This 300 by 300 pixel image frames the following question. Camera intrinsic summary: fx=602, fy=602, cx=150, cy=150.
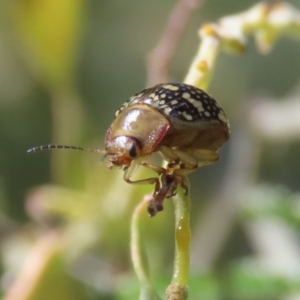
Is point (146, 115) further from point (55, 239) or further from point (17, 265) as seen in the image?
point (17, 265)

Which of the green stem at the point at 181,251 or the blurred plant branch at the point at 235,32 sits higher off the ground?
the blurred plant branch at the point at 235,32

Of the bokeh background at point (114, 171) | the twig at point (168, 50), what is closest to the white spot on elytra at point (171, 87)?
the bokeh background at point (114, 171)

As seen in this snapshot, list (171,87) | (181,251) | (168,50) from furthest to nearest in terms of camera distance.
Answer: (168,50) → (171,87) → (181,251)

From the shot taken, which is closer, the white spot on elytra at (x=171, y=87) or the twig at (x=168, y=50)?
the white spot on elytra at (x=171, y=87)

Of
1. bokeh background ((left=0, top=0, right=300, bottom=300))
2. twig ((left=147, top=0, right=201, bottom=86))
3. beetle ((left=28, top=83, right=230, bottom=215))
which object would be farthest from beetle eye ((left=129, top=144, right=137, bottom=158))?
twig ((left=147, top=0, right=201, bottom=86))

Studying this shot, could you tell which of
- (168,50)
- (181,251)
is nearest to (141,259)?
(181,251)

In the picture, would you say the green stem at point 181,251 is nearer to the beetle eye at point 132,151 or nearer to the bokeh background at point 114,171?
the beetle eye at point 132,151

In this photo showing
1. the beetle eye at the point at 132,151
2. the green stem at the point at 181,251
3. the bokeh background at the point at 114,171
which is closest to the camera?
the green stem at the point at 181,251

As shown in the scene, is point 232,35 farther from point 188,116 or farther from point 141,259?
point 141,259
